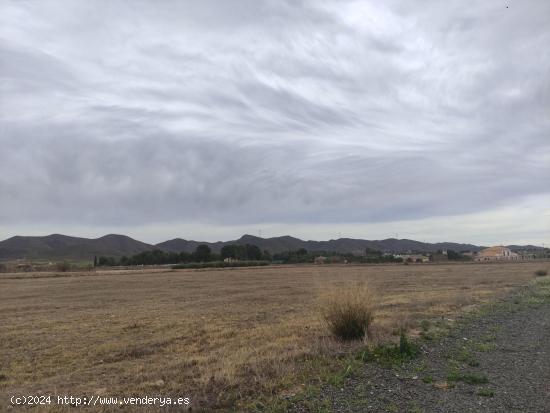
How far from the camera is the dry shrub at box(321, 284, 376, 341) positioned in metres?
11.6

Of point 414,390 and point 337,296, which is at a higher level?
point 337,296

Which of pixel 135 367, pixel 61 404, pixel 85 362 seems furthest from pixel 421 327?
pixel 61 404

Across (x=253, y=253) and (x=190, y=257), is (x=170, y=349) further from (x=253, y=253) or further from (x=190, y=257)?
(x=253, y=253)

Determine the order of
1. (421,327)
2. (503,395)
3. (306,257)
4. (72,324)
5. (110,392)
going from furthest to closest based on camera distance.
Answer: (306,257) < (72,324) < (421,327) < (110,392) < (503,395)

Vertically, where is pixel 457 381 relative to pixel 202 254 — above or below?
below

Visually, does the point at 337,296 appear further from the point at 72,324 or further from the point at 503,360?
the point at 72,324

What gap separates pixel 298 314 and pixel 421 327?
6.96 meters

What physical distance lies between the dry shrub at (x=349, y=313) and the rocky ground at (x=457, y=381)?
1.48 m

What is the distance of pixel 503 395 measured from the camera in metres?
7.04

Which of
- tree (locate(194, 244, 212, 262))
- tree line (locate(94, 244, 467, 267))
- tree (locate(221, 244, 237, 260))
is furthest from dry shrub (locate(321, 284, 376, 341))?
tree (locate(221, 244, 237, 260))

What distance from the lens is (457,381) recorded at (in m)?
7.82

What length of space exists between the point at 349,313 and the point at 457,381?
395 cm

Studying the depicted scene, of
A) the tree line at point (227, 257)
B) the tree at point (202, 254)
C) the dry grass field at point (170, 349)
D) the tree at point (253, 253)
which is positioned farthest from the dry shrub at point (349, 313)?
the tree at point (253, 253)

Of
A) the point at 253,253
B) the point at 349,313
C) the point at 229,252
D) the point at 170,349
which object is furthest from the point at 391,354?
the point at 253,253
